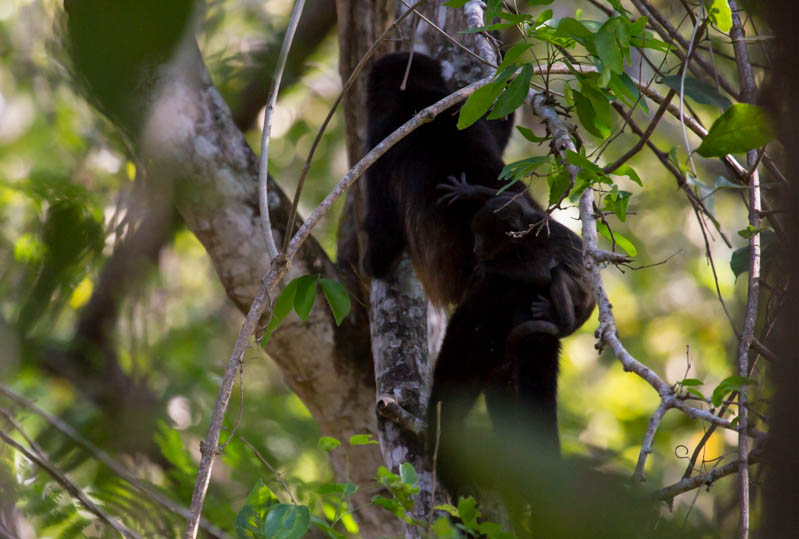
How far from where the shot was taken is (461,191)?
3393 mm

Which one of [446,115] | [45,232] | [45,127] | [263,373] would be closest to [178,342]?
[263,373]

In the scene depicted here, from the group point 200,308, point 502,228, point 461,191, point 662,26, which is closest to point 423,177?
point 461,191

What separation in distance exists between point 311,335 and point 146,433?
0.87 meters

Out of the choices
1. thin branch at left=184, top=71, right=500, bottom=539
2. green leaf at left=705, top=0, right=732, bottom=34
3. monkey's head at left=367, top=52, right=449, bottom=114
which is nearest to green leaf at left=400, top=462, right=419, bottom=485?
thin branch at left=184, top=71, right=500, bottom=539

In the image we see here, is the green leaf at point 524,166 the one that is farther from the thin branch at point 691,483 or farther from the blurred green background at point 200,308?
the thin branch at point 691,483

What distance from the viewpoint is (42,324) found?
1808 millimetres

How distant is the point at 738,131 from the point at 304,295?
130 centimetres

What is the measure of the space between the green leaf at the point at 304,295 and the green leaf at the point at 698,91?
1.17 metres

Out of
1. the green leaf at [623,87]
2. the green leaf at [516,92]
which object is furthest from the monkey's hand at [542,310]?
the green leaf at [516,92]

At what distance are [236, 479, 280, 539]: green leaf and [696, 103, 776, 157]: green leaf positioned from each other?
1.41m

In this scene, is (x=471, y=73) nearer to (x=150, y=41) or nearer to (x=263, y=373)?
(x=150, y=41)

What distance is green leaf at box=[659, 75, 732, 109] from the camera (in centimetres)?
212

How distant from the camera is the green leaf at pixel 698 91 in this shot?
2119 millimetres

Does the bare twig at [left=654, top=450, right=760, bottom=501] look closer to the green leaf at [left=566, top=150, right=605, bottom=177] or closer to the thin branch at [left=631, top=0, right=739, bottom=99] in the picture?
the green leaf at [left=566, top=150, right=605, bottom=177]
